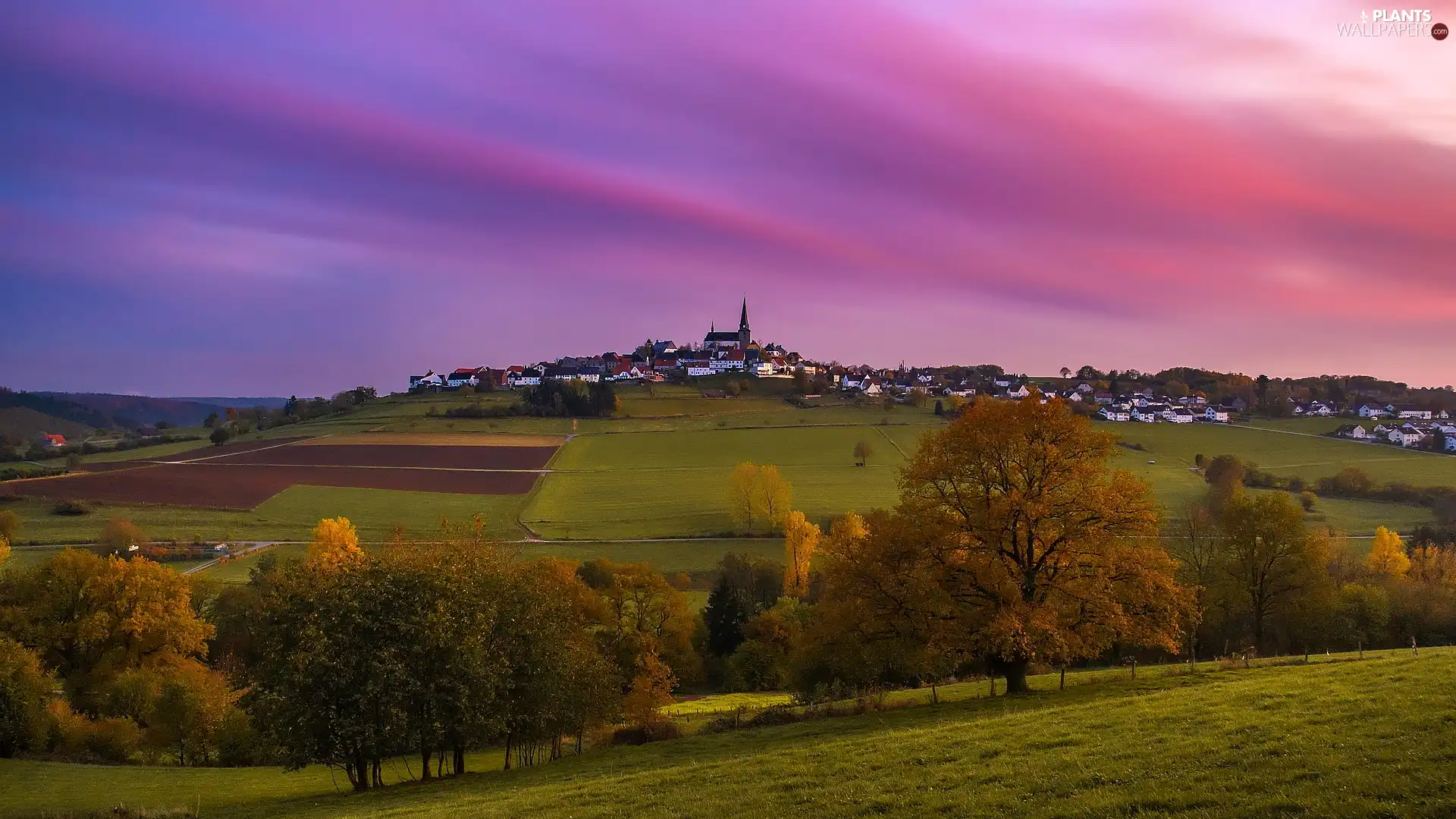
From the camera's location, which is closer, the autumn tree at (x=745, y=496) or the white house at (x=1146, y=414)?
the autumn tree at (x=745, y=496)

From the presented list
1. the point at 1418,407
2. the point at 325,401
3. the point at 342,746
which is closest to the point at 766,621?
the point at 342,746

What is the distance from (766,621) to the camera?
178 feet

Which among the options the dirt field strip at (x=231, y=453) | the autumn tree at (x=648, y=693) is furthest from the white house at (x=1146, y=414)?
the dirt field strip at (x=231, y=453)

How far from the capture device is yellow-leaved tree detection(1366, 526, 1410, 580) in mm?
60656

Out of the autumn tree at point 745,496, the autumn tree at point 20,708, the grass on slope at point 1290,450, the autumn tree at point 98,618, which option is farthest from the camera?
the grass on slope at point 1290,450

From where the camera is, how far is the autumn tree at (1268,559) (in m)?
45.0

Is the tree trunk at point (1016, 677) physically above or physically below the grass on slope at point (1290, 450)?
below

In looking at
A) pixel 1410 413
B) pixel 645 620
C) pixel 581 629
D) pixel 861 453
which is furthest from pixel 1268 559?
pixel 1410 413

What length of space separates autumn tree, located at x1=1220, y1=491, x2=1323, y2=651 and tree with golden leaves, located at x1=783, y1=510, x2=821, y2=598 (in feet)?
111

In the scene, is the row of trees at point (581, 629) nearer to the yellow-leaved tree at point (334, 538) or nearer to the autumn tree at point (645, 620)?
the autumn tree at point (645, 620)

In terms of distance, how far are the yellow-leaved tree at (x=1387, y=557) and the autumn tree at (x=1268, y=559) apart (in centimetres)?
1973

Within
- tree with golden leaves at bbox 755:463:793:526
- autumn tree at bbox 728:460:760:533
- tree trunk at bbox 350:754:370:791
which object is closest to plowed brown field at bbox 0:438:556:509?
autumn tree at bbox 728:460:760:533

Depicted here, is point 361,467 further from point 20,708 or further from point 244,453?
point 20,708

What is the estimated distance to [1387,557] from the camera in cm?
6334
